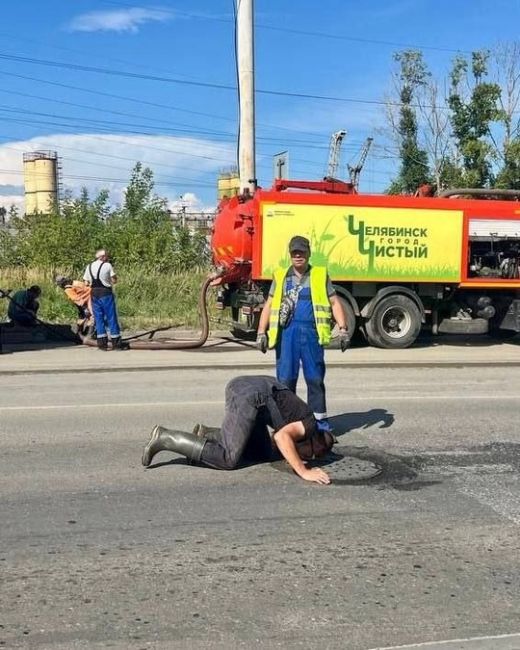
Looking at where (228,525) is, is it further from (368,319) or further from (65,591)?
(368,319)

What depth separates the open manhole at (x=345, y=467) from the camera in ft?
19.5

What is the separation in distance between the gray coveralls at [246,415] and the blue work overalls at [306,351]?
568mm

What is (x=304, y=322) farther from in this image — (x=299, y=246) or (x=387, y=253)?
(x=387, y=253)

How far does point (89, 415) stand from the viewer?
26.9 ft

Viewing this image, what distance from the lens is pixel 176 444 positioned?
239 inches

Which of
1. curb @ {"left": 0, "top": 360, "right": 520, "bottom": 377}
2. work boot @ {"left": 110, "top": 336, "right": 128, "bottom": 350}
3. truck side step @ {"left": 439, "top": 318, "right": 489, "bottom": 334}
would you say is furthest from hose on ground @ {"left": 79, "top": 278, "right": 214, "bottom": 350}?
truck side step @ {"left": 439, "top": 318, "right": 489, "bottom": 334}

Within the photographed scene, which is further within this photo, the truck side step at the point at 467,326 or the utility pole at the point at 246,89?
the utility pole at the point at 246,89

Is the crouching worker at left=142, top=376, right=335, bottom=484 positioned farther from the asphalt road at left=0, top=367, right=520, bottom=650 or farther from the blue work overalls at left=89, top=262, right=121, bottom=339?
the blue work overalls at left=89, top=262, right=121, bottom=339

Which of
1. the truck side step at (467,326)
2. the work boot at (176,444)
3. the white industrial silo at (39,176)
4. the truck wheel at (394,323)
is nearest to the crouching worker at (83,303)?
the truck wheel at (394,323)

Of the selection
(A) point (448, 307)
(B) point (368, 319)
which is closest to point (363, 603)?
(B) point (368, 319)

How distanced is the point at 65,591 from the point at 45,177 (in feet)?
223

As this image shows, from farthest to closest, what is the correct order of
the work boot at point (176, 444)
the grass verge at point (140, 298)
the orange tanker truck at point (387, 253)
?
the grass verge at point (140, 298)
the orange tanker truck at point (387, 253)
the work boot at point (176, 444)

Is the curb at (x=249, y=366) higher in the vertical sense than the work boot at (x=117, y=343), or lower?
lower

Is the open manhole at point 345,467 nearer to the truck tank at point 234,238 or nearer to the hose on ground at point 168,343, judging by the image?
the truck tank at point 234,238
